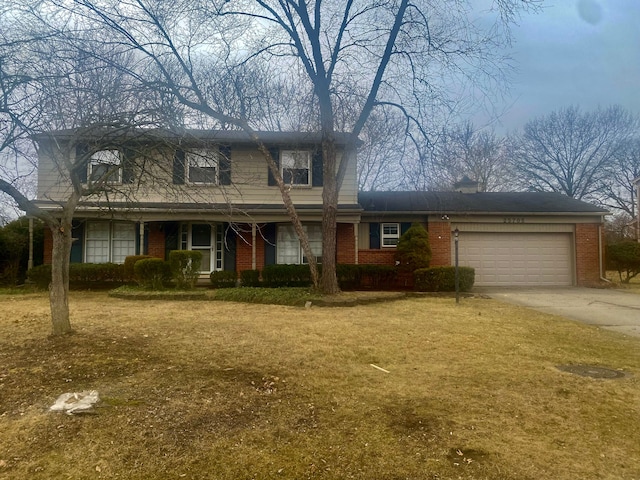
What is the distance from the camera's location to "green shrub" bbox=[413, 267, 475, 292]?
539 inches

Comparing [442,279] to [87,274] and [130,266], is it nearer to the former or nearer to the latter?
[130,266]

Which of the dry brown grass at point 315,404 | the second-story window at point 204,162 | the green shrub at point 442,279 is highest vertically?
the second-story window at point 204,162

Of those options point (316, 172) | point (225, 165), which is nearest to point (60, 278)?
point (225, 165)

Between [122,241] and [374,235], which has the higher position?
[374,235]

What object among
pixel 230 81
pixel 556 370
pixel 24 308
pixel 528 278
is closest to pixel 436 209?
pixel 528 278

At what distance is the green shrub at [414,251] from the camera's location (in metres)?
14.6

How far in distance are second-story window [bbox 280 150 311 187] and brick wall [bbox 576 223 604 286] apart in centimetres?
1012

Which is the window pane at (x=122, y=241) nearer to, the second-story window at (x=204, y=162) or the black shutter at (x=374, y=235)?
the second-story window at (x=204, y=162)

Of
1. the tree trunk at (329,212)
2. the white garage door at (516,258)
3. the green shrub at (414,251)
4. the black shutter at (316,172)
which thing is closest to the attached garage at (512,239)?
the white garage door at (516,258)

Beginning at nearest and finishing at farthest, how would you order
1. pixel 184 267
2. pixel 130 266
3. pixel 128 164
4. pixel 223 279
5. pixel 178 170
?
pixel 128 164, pixel 178 170, pixel 184 267, pixel 130 266, pixel 223 279

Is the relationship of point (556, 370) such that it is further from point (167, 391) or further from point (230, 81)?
point (230, 81)

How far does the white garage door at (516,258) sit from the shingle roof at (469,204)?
0.97 metres

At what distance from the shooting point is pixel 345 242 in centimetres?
1581

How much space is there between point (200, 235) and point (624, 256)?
15.5 m
